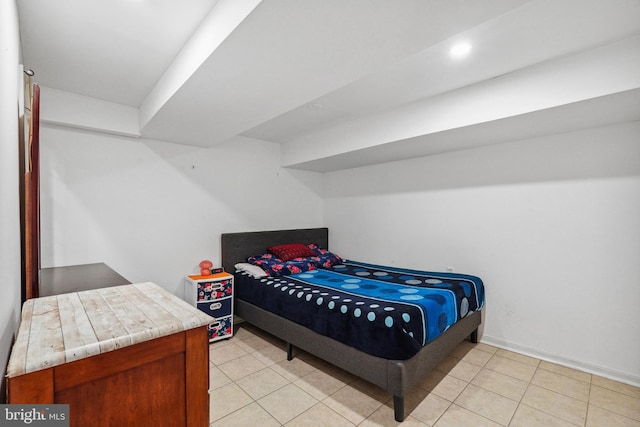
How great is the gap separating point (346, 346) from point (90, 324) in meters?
1.73

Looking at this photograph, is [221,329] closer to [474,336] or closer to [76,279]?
[76,279]

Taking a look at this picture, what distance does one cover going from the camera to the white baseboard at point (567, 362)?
2383 mm

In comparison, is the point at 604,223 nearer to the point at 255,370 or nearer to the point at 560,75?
the point at 560,75

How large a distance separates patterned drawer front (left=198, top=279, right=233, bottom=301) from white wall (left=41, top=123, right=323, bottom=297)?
0.46m

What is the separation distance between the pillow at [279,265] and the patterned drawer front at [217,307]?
54cm

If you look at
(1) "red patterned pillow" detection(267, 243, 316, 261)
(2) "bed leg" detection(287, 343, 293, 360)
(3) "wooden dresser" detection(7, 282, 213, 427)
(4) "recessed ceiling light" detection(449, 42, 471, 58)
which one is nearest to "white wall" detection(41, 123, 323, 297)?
(1) "red patterned pillow" detection(267, 243, 316, 261)

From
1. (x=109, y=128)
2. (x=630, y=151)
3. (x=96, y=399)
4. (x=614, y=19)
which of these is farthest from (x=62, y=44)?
(x=630, y=151)

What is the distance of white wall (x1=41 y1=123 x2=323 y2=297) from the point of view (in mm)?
2623

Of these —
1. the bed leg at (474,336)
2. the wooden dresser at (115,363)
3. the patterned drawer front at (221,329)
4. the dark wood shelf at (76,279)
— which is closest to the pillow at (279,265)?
the patterned drawer front at (221,329)

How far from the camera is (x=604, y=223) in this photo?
2.51m

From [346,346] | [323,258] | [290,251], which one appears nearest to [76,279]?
[346,346]

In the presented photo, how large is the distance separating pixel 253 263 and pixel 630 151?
3.82 metres

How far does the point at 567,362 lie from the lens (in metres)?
2.67

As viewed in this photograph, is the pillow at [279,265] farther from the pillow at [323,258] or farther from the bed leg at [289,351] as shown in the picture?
the bed leg at [289,351]
